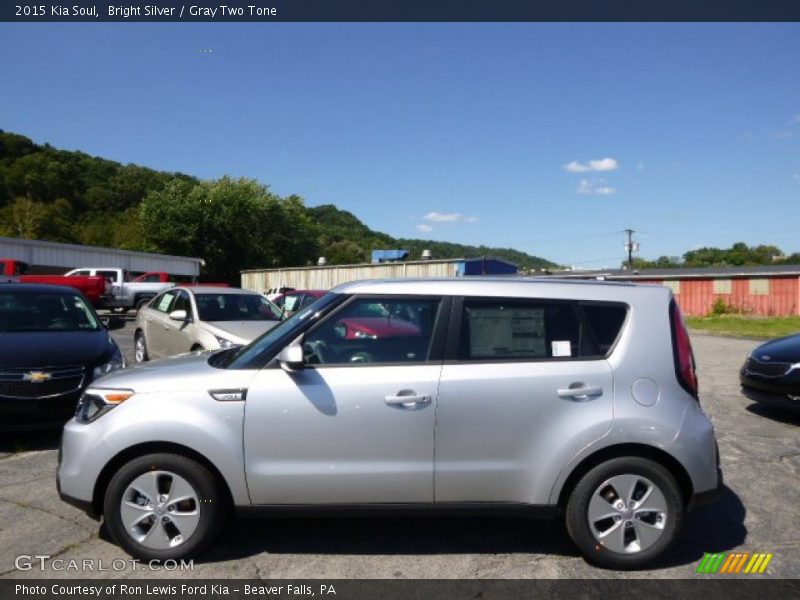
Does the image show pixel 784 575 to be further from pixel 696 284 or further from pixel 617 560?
pixel 696 284

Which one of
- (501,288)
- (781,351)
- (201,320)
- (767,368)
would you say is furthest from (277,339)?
(781,351)

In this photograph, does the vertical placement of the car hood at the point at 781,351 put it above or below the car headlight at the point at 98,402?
below

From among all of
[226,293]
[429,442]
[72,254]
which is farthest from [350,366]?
[72,254]

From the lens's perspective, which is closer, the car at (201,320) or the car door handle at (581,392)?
the car door handle at (581,392)

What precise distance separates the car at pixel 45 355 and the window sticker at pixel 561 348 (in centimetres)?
422

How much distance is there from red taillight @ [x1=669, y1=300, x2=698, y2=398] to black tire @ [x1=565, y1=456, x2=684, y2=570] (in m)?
0.54

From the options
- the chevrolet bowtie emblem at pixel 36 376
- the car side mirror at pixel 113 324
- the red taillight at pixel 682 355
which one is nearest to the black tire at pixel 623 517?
the red taillight at pixel 682 355

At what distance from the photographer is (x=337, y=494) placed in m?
3.61

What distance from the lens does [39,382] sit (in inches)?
Answer: 234

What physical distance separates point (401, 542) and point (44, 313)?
5.81 metres

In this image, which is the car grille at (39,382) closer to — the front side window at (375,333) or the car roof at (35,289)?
the car roof at (35,289)

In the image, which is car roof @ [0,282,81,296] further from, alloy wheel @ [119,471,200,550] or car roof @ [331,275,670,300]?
car roof @ [331,275,670,300]

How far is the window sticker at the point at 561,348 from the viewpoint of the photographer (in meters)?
3.77

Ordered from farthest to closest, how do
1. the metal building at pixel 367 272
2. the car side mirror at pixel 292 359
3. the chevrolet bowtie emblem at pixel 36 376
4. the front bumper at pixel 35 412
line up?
the metal building at pixel 367 272 < the chevrolet bowtie emblem at pixel 36 376 < the front bumper at pixel 35 412 < the car side mirror at pixel 292 359
